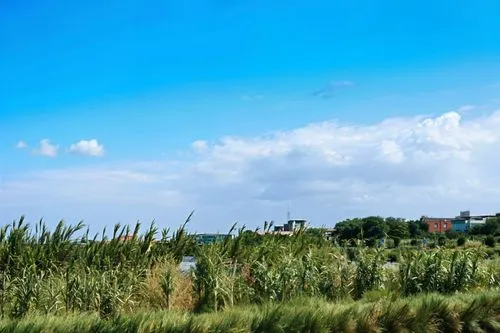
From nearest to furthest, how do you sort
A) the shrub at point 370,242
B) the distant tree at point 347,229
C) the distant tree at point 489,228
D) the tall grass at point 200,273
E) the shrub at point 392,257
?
the tall grass at point 200,273 < the shrub at point 392,257 < the shrub at point 370,242 < the distant tree at point 347,229 < the distant tree at point 489,228

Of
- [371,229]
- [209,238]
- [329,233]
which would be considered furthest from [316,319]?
[371,229]

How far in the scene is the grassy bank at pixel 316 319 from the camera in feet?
24.7

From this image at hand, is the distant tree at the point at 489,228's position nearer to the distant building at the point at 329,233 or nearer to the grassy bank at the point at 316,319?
the distant building at the point at 329,233

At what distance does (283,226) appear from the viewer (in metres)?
16.8

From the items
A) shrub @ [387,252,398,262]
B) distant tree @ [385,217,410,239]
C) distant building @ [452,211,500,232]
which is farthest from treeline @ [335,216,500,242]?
distant building @ [452,211,500,232]

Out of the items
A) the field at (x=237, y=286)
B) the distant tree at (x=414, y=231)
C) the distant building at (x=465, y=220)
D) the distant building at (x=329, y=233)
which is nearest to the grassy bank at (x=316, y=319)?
the field at (x=237, y=286)

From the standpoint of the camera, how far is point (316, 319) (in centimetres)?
894

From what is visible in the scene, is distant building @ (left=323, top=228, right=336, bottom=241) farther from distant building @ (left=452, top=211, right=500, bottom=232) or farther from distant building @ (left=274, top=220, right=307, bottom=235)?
distant building @ (left=452, top=211, right=500, bottom=232)

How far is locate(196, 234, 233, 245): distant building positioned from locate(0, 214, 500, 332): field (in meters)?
0.23

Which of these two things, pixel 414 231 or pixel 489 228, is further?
pixel 489 228

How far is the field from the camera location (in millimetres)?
8609

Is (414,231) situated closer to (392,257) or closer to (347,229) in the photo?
(347,229)

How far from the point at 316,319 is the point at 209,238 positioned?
5600 mm

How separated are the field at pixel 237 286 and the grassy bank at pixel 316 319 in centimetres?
2
